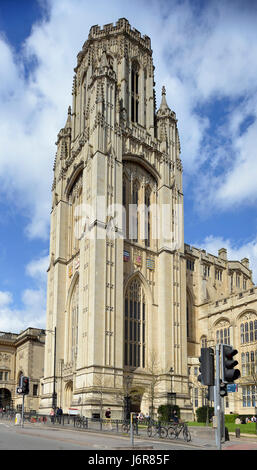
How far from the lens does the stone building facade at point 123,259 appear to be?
1951 inches

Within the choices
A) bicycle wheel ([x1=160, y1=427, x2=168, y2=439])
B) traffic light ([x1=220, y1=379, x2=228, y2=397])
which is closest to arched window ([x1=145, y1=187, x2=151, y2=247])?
bicycle wheel ([x1=160, y1=427, x2=168, y2=439])

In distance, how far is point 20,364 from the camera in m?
78.1

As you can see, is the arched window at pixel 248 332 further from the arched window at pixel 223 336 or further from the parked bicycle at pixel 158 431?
the parked bicycle at pixel 158 431

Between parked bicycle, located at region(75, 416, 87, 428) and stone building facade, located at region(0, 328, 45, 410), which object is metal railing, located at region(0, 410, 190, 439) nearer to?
parked bicycle, located at region(75, 416, 87, 428)

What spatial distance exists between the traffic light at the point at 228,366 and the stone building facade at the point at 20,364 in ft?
213

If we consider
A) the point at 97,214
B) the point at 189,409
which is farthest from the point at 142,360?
the point at 97,214

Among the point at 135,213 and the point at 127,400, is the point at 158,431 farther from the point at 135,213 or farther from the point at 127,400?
the point at 135,213

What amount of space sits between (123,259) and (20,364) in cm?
3437

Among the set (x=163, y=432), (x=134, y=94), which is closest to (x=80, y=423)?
(x=163, y=432)

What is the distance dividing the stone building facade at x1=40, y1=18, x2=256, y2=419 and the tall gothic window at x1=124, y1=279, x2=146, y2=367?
118 mm

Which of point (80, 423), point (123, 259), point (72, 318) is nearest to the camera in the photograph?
point (80, 423)
